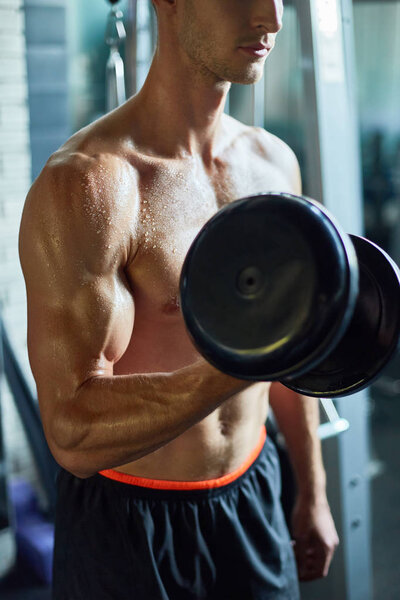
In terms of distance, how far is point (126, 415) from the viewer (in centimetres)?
84

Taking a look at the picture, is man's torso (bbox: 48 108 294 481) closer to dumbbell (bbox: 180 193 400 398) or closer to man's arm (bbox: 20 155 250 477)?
man's arm (bbox: 20 155 250 477)

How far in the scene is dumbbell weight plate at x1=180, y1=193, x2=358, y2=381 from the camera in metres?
0.70

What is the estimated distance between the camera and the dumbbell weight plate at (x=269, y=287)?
0.70m

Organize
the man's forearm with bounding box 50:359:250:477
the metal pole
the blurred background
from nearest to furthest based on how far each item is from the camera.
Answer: the man's forearm with bounding box 50:359:250:477
the metal pole
the blurred background

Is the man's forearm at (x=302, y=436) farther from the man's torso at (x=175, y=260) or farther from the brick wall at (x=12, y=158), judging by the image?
the brick wall at (x=12, y=158)

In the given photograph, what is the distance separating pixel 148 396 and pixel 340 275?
0.29 meters

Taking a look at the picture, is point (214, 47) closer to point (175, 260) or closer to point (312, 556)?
point (175, 260)

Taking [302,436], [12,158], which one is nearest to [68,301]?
[302,436]

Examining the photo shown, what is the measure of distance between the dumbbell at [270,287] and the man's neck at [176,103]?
381mm

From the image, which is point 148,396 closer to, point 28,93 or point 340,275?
point 340,275

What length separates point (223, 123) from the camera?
4.10ft

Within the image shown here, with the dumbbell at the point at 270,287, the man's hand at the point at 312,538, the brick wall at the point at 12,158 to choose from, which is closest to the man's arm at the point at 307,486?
the man's hand at the point at 312,538

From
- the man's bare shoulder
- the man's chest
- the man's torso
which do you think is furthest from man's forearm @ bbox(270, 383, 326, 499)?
the man's bare shoulder

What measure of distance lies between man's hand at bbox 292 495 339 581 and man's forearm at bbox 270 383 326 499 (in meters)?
0.03
